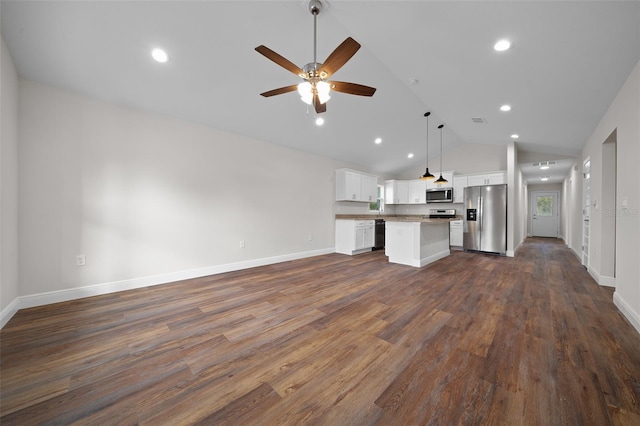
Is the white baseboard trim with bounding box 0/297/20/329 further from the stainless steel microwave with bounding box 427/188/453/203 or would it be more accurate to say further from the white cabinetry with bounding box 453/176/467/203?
the white cabinetry with bounding box 453/176/467/203

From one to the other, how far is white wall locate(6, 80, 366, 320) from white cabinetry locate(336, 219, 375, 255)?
1.89 metres

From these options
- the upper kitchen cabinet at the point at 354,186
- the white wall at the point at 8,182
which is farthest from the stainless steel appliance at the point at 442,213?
the white wall at the point at 8,182

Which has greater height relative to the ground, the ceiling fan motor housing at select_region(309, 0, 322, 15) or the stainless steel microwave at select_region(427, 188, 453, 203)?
the ceiling fan motor housing at select_region(309, 0, 322, 15)

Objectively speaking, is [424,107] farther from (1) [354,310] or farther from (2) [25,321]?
(2) [25,321]

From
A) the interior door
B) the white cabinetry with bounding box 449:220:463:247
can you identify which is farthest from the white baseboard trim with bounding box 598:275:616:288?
the interior door

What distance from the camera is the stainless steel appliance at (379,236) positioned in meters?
6.57

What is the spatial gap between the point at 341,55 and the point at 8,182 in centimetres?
347

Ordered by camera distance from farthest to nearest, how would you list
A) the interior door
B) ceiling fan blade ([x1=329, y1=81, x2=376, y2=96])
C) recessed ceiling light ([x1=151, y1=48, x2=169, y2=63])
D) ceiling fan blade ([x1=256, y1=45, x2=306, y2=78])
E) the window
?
the window → the interior door → recessed ceiling light ([x1=151, y1=48, x2=169, y2=63]) → ceiling fan blade ([x1=329, y1=81, x2=376, y2=96]) → ceiling fan blade ([x1=256, y1=45, x2=306, y2=78])

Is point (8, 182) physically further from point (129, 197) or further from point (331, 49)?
point (331, 49)

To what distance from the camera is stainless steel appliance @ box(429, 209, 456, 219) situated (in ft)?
23.5

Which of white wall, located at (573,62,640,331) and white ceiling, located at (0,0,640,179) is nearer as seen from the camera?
white ceiling, located at (0,0,640,179)

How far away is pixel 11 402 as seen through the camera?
1.35 m

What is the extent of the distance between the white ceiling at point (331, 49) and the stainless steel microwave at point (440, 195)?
2.90 metres

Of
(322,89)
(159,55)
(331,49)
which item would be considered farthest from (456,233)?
(159,55)
